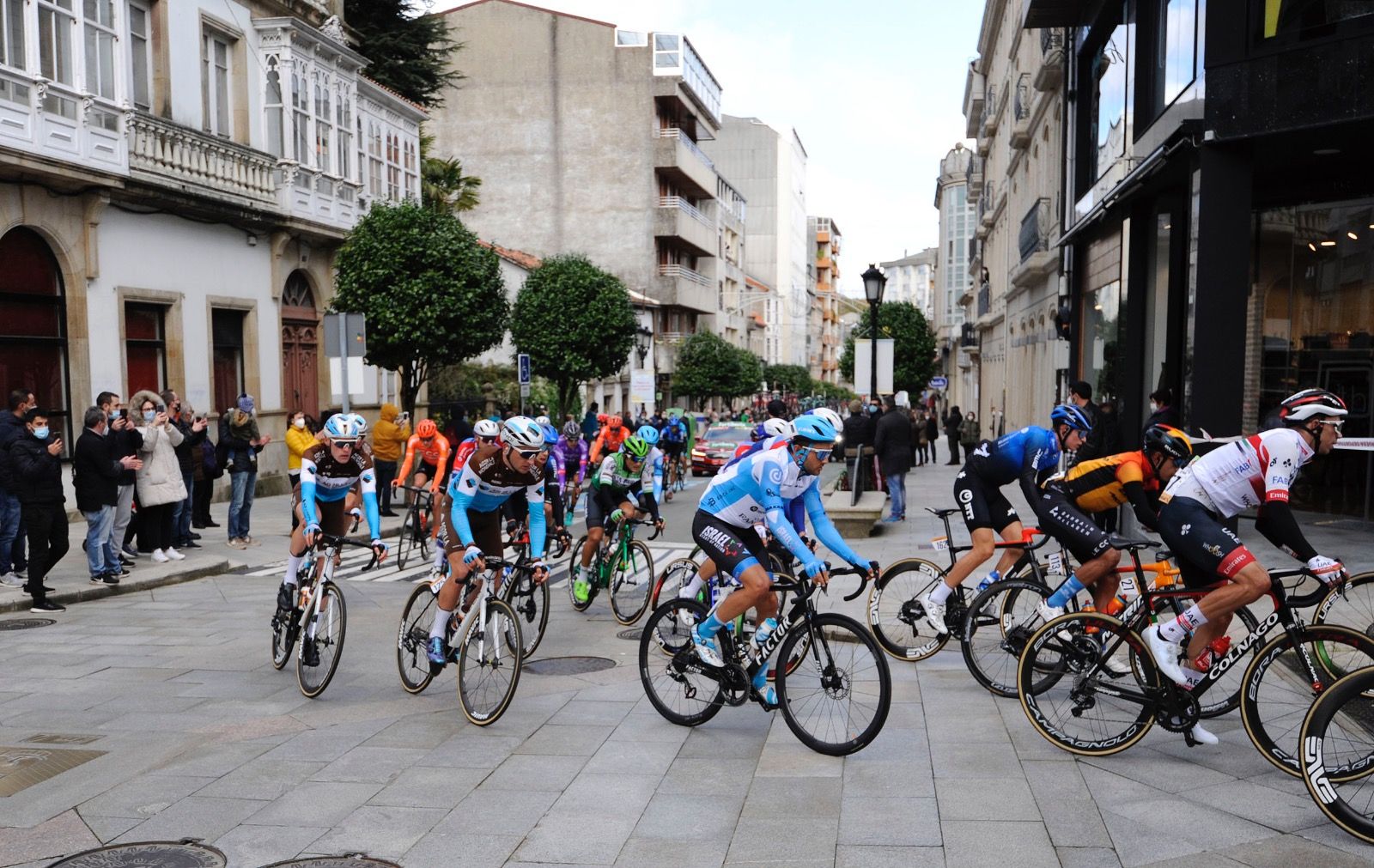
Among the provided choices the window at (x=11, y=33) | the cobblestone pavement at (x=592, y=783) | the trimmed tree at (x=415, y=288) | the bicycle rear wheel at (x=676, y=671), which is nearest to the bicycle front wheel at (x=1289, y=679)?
the cobblestone pavement at (x=592, y=783)

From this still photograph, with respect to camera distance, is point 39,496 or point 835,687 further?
point 39,496

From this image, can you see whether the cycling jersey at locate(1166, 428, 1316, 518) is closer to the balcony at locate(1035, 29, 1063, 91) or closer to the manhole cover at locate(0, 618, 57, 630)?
the manhole cover at locate(0, 618, 57, 630)

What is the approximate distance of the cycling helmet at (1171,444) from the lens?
661 cm

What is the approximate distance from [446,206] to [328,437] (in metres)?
31.1

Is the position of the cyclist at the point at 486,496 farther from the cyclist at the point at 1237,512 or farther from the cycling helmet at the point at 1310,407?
the cycling helmet at the point at 1310,407

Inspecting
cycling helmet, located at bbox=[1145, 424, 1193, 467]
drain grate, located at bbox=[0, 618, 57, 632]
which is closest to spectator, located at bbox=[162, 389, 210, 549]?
drain grate, located at bbox=[0, 618, 57, 632]

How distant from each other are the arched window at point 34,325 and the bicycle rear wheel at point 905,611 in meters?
14.6

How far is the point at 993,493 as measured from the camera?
8438mm

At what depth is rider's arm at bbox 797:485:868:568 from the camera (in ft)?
21.1

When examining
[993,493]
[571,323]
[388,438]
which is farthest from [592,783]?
[571,323]

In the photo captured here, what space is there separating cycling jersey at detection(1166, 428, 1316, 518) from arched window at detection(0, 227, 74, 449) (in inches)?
673

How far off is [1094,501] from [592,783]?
367 centimetres

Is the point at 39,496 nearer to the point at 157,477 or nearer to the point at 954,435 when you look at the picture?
the point at 157,477

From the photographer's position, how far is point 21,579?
11844 millimetres
